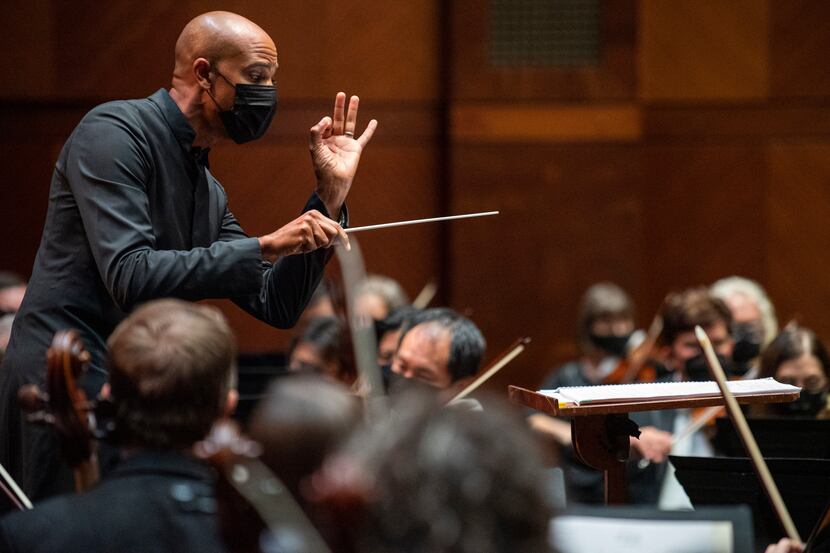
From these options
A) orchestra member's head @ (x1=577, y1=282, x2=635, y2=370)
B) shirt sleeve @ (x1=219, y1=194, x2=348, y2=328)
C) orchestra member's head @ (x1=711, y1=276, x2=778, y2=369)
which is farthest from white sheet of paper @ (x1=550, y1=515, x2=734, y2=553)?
orchestra member's head @ (x1=577, y1=282, x2=635, y2=370)

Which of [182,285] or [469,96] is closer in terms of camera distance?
[182,285]

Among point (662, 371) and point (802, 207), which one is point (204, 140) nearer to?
point (662, 371)

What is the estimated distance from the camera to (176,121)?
2.59 m

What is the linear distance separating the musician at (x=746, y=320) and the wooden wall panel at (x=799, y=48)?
1.48m

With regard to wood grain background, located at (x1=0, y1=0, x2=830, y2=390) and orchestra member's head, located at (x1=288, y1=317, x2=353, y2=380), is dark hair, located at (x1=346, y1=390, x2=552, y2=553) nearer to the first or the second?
orchestra member's head, located at (x1=288, y1=317, x2=353, y2=380)

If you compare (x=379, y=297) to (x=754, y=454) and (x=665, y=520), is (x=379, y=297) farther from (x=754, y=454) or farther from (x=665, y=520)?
(x=665, y=520)

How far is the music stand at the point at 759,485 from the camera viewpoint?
2441mm

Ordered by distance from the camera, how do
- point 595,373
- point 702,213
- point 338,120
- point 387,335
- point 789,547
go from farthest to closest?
1. point 702,213
2. point 595,373
3. point 387,335
4. point 338,120
5. point 789,547

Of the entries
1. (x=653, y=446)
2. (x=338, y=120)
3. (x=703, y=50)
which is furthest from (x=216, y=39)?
(x=703, y=50)

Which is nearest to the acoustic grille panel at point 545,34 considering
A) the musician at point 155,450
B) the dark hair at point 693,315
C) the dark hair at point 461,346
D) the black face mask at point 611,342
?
the black face mask at point 611,342

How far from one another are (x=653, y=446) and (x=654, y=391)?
163cm

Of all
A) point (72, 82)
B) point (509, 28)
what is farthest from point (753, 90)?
point (72, 82)

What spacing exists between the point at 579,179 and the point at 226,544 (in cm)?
523

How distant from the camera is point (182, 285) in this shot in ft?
7.79
